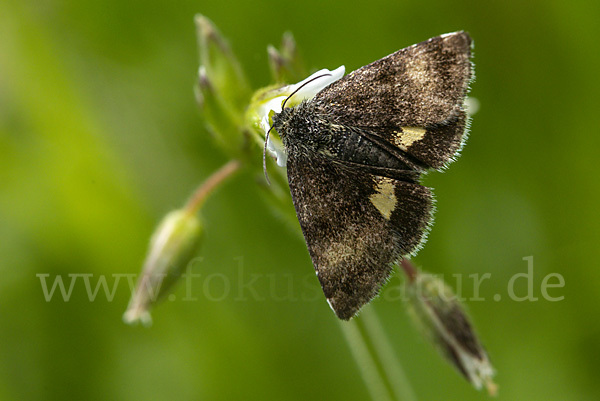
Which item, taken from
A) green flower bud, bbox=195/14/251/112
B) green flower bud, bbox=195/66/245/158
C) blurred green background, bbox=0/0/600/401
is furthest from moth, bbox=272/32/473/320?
blurred green background, bbox=0/0/600/401

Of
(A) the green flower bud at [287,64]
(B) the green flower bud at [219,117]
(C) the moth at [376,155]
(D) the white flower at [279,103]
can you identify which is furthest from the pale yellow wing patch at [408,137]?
(B) the green flower bud at [219,117]

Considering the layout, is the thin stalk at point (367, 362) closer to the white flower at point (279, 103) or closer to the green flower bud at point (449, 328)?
the green flower bud at point (449, 328)

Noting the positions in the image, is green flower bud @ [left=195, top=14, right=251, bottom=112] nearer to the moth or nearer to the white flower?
the white flower

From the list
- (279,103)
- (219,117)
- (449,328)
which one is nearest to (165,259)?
(219,117)

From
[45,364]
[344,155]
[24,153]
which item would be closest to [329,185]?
[344,155]

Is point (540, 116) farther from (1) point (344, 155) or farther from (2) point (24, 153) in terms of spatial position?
(2) point (24, 153)
